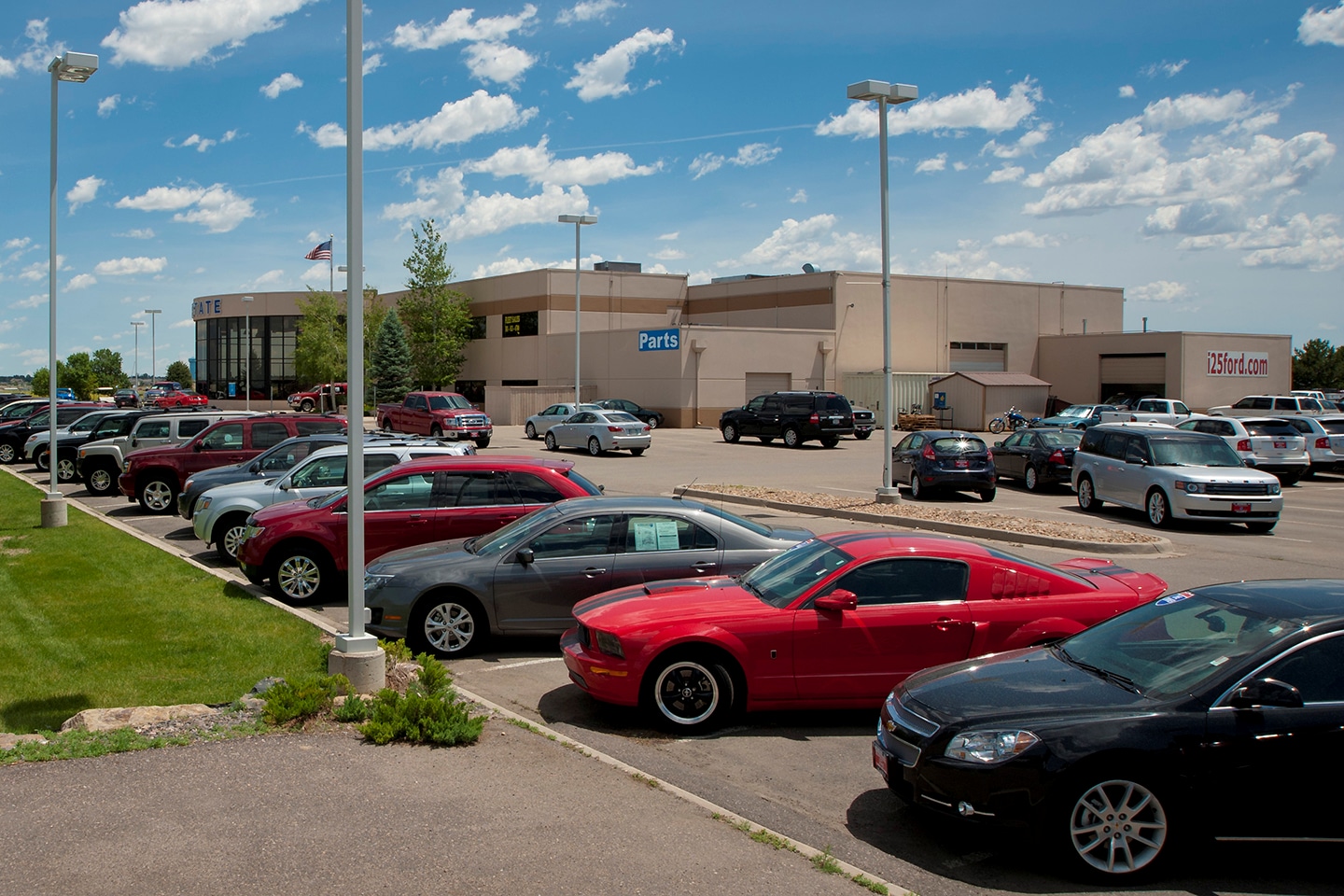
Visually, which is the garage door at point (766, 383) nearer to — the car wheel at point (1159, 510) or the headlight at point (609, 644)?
the car wheel at point (1159, 510)

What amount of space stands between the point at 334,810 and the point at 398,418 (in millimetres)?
37946

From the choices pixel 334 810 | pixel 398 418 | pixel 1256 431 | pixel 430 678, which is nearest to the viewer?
pixel 334 810

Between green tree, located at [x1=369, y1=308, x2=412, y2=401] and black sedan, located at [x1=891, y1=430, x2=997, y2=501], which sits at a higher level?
green tree, located at [x1=369, y1=308, x2=412, y2=401]

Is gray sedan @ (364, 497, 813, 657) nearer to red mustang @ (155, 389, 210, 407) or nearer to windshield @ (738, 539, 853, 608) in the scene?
windshield @ (738, 539, 853, 608)

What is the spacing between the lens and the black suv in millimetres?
40531

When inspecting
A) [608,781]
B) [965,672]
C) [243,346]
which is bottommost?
[608,781]

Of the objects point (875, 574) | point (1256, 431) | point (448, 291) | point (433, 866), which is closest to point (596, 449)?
point (1256, 431)

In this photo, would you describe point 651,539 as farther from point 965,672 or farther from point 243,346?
point 243,346

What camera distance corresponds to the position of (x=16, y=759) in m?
6.24

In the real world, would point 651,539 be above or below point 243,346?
below

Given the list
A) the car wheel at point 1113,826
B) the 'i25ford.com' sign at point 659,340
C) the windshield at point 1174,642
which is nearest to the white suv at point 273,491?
the windshield at point 1174,642

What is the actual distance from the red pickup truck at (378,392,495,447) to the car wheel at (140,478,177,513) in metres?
17.2

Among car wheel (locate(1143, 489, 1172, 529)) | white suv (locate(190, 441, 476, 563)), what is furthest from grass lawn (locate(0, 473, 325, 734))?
car wheel (locate(1143, 489, 1172, 529))

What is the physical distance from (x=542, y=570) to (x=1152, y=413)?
37490mm
